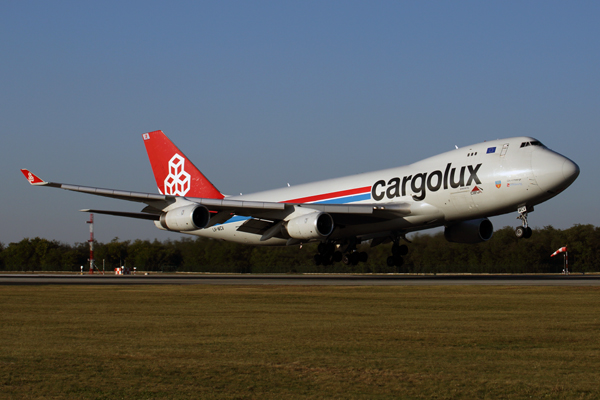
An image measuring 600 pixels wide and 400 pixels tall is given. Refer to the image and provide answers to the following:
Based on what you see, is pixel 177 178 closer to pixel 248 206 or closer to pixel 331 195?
pixel 248 206

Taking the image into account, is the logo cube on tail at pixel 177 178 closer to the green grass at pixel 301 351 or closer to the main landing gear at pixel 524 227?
the main landing gear at pixel 524 227

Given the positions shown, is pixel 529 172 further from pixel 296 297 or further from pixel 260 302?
pixel 260 302

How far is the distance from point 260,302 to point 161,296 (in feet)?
17.4

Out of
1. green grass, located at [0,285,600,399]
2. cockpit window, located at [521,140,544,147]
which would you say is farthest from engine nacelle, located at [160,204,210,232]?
cockpit window, located at [521,140,544,147]

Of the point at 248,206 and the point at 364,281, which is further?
the point at 248,206

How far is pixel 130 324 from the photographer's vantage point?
599 inches

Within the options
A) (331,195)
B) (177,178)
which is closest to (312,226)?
(331,195)

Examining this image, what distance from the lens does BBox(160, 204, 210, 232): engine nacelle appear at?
38.5 m

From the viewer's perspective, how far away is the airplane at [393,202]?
35031mm

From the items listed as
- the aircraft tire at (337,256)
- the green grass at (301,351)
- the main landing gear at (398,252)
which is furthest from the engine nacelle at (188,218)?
the green grass at (301,351)

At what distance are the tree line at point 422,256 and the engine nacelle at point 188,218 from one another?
76.3 feet

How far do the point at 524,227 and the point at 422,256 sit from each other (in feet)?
97.2

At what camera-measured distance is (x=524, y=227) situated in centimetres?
3584

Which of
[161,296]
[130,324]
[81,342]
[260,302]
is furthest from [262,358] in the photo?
[161,296]
